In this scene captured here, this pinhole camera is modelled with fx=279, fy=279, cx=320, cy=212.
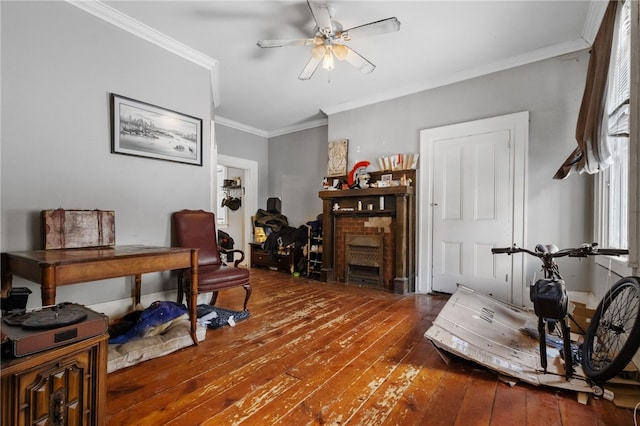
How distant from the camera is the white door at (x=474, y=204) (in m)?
3.04

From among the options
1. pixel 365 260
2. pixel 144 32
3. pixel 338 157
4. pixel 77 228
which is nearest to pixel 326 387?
pixel 77 228

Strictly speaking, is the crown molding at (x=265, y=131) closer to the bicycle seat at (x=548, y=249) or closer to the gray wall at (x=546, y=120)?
the gray wall at (x=546, y=120)

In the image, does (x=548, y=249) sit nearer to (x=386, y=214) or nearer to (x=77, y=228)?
(x=386, y=214)

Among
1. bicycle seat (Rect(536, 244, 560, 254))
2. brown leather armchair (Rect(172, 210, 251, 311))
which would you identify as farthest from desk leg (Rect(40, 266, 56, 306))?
bicycle seat (Rect(536, 244, 560, 254))

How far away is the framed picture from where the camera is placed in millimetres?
2441

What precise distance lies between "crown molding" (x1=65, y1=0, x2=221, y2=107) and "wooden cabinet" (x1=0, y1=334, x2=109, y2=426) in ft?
8.68

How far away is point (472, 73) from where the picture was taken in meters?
3.30

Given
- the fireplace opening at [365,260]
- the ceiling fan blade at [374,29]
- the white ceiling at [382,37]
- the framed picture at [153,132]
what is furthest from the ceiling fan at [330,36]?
the fireplace opening at [365,260]

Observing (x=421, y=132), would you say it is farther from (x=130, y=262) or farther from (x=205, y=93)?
(x=130, y=262)

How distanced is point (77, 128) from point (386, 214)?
10.9ft

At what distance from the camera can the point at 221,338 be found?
2154 millimetres

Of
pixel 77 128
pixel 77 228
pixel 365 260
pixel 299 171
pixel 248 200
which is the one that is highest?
pixel 299 171

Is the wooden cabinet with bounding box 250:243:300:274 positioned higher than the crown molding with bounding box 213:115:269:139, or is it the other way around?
the crown molding with bounding box 213:115:269:139

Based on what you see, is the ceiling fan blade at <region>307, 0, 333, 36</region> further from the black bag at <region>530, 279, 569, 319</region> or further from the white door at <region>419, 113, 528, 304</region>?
the black bag at <region>530, 279, 569, 319</region>
